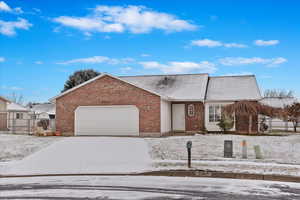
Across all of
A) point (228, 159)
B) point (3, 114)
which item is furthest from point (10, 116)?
point (228, 159)

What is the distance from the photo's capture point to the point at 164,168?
40.7 ft

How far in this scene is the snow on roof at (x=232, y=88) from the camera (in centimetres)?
2675

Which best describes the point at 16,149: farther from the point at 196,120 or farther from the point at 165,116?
the point at 196,120

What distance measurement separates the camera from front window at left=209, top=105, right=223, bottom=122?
2658cm

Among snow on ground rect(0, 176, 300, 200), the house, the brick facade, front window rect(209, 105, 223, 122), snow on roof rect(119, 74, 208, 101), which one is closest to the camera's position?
snow on ground rect(0, 176, 300, 200)

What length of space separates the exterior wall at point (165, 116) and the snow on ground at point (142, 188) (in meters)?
12.6

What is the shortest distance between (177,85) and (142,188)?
21207 mm

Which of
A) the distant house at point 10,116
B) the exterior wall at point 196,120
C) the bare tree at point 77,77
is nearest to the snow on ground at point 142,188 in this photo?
the exterior wall at point 196,120

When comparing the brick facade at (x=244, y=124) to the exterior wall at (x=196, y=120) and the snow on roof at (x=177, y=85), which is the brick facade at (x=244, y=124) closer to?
the exterior wall at (x=196, y=120)

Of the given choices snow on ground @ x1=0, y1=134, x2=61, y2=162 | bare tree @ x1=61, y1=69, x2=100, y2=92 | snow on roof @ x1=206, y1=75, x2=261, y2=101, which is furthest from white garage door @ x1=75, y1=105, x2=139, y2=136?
bare tree @ x1=61, y1=69, x2=100, y2=92

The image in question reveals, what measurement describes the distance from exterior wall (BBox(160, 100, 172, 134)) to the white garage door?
1.83 m

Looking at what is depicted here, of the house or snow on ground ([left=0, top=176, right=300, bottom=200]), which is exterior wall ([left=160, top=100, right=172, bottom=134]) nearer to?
the house

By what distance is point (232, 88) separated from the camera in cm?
2886

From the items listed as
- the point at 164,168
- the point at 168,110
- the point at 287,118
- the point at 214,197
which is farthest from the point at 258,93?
the point at 214,197
